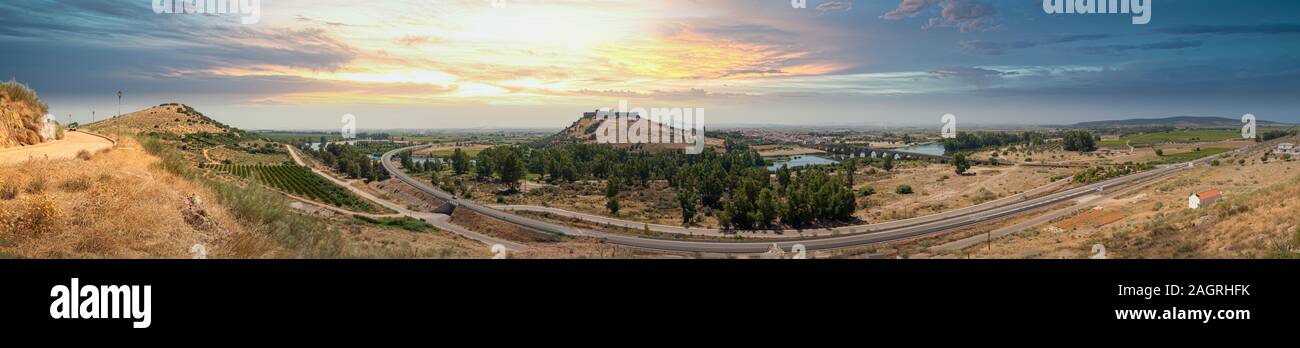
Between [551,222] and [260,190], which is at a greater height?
[260,190]

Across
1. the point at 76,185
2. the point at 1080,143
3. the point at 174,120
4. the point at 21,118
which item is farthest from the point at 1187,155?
the point at 174,120

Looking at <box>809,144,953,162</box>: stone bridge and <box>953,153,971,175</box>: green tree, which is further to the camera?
<box>809,144,953,162</box>: stone bridge

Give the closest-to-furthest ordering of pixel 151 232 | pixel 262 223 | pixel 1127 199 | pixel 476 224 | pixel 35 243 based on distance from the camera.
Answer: pixel 35 243, pixel 151 232, pixel 262 223, pixel 1127 199, pixel 476 224

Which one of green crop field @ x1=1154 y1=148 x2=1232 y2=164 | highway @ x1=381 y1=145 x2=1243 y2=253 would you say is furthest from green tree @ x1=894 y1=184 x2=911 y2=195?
green crop field @ x1=1154 y1=148 x2=1232 y2=164

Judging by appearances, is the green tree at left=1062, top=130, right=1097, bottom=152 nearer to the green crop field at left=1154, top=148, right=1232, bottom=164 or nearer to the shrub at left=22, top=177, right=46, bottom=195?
the green crop field at left=1154, top=148, right=1232, bottom=164

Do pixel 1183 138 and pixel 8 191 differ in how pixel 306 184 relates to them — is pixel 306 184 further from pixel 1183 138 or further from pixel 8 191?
pixel 1183 138
